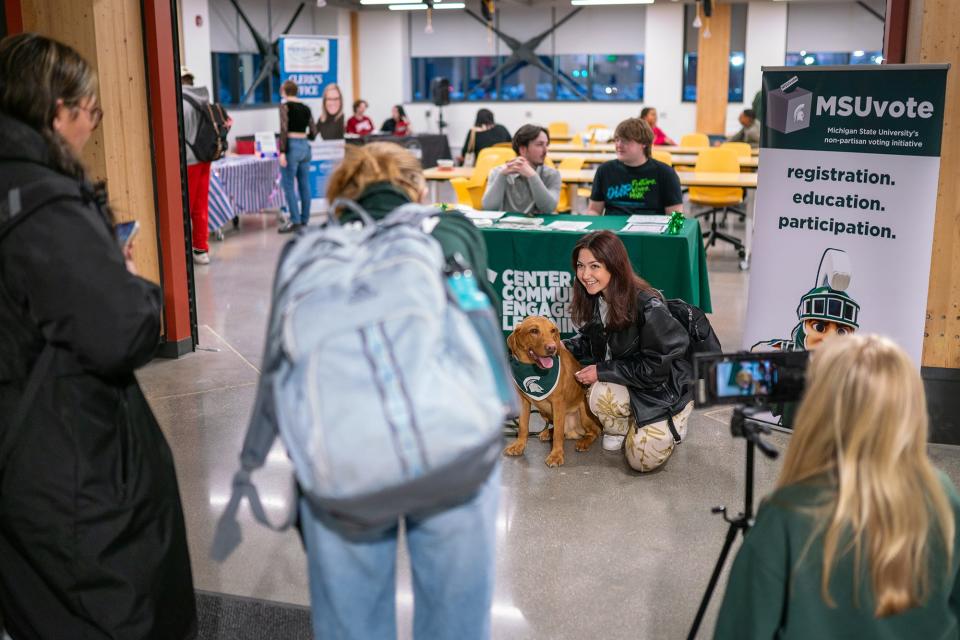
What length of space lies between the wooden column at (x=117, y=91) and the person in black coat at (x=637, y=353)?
2.38 metres

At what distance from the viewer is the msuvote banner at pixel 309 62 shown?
1041 centimetres

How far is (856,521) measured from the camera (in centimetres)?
150

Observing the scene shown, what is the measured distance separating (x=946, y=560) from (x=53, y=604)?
178 cm

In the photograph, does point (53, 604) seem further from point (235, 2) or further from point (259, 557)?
point (235, 2)

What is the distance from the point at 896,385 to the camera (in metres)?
1.48

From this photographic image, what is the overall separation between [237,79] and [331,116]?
5.61m

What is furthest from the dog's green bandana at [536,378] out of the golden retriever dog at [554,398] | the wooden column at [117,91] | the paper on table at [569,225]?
the wooden column at [117,91]

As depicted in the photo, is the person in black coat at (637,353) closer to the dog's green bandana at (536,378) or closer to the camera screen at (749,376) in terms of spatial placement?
the dog's green bandana at (536,378)

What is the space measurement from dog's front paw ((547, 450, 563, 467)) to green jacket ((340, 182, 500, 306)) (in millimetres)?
2164

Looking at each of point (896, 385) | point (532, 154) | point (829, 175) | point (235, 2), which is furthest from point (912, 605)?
point (235, 2)

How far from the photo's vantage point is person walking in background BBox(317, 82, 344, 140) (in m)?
10.3

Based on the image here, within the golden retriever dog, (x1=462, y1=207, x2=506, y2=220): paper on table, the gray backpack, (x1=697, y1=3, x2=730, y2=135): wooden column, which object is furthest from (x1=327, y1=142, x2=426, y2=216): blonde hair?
(x1=697, y1=3, x2=730, y2=135): wooden column

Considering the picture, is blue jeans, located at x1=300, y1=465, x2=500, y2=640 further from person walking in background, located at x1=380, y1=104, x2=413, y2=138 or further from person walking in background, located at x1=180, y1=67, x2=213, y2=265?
person walking in background, located at x1=380, y1=104, x2=413, y2=138

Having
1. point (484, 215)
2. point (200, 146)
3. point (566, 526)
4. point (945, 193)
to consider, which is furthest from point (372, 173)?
point (200, 146)
